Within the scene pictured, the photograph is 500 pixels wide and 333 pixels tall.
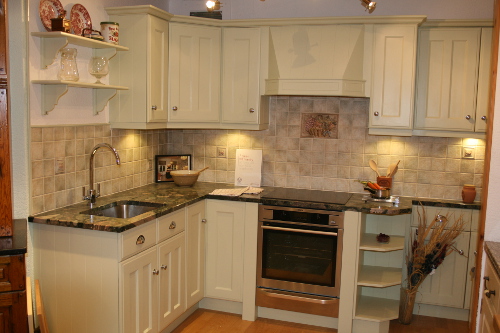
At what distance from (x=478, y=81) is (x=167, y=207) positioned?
7.73 ft

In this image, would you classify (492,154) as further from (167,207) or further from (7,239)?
(7,239)

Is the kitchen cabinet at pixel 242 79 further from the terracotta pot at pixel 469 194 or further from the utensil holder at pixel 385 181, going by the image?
the terracotta pot at pixel 469 194

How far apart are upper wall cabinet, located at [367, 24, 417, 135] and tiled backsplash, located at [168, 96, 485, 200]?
299mm

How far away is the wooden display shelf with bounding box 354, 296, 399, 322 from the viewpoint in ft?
11.7

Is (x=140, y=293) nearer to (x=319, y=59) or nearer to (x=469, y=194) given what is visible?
(x=319, y=59)

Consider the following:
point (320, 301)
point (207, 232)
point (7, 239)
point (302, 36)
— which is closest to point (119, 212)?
point (207, 232)

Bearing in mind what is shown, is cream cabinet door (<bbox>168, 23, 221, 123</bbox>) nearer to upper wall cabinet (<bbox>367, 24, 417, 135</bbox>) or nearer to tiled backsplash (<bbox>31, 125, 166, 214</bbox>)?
tiled backsplash (<bbox>31, 125, 166, 214</bbox>)

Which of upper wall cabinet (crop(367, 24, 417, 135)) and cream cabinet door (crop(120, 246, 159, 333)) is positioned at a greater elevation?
upper wall cabinet (crop(367, 24, 417, 135))

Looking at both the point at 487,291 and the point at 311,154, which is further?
the point at 311,154

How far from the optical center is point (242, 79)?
12.9ft

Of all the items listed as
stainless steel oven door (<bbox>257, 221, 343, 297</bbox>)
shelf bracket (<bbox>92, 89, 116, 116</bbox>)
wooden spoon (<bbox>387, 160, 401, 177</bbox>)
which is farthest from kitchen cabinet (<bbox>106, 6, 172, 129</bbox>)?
wooden spoon (<bbox>387, 160, 401, 177</bbox>)

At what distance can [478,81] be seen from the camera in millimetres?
3611

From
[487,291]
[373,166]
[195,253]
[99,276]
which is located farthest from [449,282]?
[99,276]

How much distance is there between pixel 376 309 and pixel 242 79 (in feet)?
6.53
